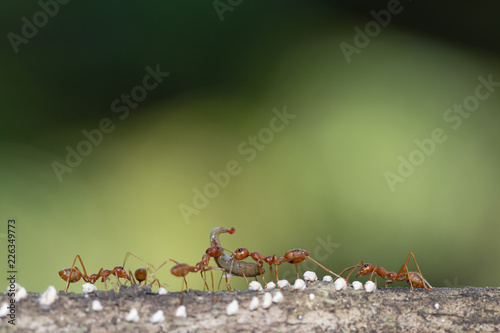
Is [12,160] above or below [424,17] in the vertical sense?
below

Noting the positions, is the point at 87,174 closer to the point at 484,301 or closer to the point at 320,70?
the point at 320,70

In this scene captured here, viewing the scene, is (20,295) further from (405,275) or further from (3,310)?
(405,275)

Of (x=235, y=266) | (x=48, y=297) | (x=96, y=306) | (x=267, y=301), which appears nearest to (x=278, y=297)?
(x=267, y=301)

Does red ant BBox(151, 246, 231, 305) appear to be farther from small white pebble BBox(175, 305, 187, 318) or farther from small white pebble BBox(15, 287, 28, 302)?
small white pebble BBox(15, 287, 28, 302)

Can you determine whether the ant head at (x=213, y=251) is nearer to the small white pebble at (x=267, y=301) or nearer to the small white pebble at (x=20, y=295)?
the small white pebble at (x=267, y=301)

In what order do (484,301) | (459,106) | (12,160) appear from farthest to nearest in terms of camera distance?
(459,106) → (12,160) → (484,301)

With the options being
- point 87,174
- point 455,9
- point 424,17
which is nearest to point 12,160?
point 87,174

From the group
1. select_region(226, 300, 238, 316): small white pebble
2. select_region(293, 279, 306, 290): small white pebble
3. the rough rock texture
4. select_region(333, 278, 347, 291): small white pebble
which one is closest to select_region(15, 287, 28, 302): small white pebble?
the rough rock texture

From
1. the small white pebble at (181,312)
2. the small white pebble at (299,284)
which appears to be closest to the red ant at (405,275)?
the small white pebble at (299,284)
